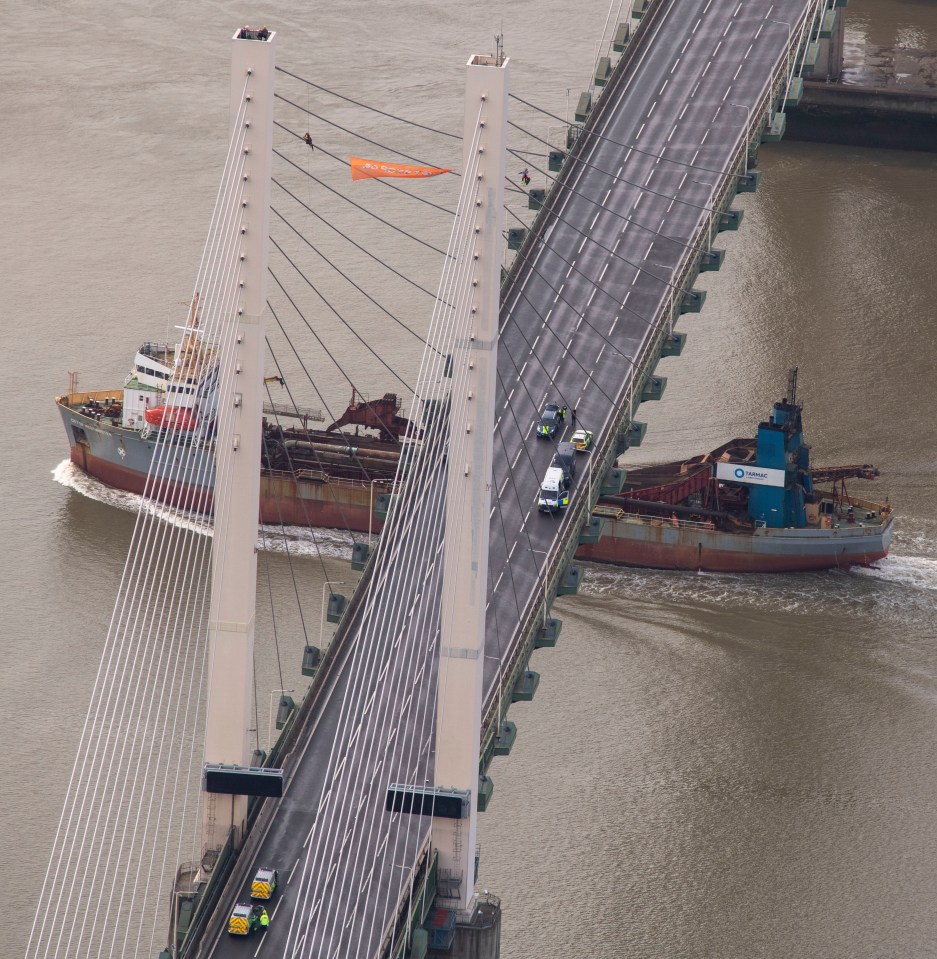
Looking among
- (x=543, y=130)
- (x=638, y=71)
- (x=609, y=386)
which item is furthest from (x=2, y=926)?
(x=543, y=130)

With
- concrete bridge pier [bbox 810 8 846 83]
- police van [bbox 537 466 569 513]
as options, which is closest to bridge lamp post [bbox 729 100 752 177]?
police van [bbox 537 466 569 513]

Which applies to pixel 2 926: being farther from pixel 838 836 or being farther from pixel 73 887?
pixel 838 836

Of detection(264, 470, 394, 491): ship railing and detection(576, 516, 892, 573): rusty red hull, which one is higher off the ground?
detection(264, 470, 394, 491): ship railing

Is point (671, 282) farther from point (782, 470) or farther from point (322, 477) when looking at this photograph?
point (322, 477)

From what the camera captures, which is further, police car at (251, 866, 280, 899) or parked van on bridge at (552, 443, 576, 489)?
parked van on bridge at (552, 443, 576, 489)

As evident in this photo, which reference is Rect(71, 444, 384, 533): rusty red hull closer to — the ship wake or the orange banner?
the ship wake

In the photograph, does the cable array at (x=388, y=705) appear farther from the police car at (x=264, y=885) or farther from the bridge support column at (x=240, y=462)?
the bridge support column at (x=240, y=462)

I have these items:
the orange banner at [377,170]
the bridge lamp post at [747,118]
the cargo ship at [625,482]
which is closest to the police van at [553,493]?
the orange banner at [377,170]
